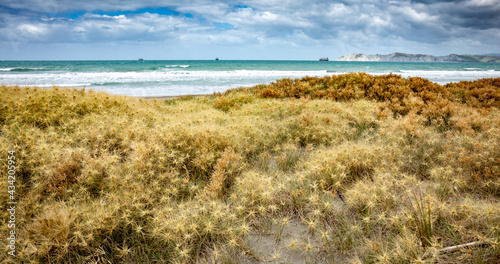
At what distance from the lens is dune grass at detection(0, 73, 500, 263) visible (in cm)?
273

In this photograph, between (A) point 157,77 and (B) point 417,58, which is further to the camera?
(B) point 417,58

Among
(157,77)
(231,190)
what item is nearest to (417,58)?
(157,77)

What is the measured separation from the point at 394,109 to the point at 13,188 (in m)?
9.24

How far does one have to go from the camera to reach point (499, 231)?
2.62 meters

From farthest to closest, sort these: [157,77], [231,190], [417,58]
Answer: [417,58]
[157,77]
[231,190]

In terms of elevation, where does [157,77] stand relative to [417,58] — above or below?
below

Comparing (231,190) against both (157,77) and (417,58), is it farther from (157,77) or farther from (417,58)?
(417,58)

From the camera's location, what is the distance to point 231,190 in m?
3.95

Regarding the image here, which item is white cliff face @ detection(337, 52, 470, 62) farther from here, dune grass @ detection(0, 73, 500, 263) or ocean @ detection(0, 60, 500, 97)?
dune grass @ detection(0, 73, 500, 263)

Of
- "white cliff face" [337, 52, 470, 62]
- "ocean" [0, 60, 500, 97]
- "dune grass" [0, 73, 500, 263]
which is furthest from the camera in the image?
"white cliff face" [337, 52, 470, 62]

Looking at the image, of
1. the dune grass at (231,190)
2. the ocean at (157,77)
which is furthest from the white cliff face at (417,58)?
the dune grass at (231,190)

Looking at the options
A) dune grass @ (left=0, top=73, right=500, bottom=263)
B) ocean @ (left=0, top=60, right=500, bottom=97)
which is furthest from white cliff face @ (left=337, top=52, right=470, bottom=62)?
dune grass @ (left=0, top=73, right=500, bottom=263)

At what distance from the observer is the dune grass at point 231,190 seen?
273 cm

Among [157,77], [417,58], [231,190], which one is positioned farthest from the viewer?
[417,58]
